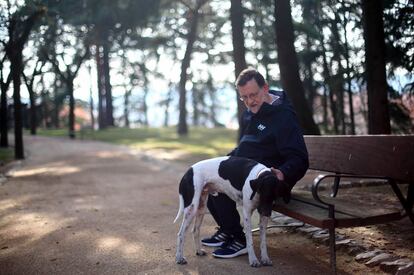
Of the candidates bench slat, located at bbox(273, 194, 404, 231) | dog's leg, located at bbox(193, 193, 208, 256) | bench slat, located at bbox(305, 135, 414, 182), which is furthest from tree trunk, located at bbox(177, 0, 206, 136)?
bench slat, located at bbox(273, 194, 404, 231)

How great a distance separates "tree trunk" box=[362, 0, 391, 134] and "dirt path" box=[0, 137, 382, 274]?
3.59 metres

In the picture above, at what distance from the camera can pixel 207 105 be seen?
5241 centimetres

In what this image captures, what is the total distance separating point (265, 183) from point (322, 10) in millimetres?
13410

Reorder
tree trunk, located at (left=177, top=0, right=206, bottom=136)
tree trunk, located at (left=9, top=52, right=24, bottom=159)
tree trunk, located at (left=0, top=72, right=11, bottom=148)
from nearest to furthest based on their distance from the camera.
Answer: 1. tree trunk, located at (left=9, top=52, right=24, bottom=159)
2. tree trunk, located at (left=0, top=72, right=11, bottom=148)
3. tree trunk, located at (left=177, top=0, right=206, bottom=136)

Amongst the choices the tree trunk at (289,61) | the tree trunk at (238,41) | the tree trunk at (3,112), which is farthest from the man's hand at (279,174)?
the tree trunk at (3,112)

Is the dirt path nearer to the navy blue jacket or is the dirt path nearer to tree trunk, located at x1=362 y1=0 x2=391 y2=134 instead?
the navy blue jacket

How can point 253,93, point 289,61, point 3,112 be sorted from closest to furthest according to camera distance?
point 253,93 < point 289,61 < point 3,112

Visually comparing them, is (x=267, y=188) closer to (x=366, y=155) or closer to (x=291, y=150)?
(x=291, y=150)

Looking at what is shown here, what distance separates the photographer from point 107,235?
575cm

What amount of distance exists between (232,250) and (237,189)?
791 mm

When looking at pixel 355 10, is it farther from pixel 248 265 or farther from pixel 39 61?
pixel 39 61

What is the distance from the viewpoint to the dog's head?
401 cm

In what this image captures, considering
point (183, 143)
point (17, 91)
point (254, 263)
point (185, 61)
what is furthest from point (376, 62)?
point (185, 61)

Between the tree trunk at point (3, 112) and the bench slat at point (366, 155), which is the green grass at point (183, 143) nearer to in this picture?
the tree trunk at point (3, 112)
